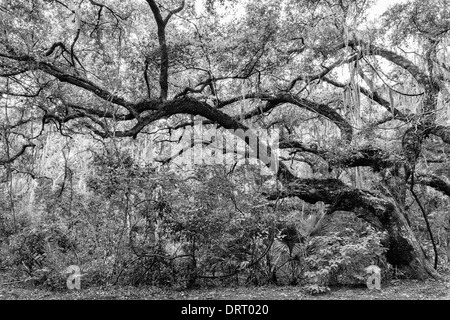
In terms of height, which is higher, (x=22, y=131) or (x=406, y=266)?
(x=22, y=131)

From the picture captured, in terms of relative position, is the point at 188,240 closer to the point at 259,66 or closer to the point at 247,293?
the point at 247,293

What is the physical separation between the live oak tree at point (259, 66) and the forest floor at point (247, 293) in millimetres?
851

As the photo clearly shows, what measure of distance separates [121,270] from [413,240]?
4724 millimetres

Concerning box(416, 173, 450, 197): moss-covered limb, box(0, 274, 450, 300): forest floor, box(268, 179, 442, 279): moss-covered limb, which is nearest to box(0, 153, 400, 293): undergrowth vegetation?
box(0, 274, 450, 300): forest floor

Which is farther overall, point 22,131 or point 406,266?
point 22,131

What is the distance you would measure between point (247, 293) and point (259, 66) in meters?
3.55

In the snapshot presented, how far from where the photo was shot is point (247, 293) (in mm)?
4789

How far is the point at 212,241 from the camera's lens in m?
5.16

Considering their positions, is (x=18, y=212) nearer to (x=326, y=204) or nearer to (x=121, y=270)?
(x=121, y=270)

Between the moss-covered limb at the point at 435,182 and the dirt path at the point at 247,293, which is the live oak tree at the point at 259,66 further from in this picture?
the dirt path at the point at 247,293

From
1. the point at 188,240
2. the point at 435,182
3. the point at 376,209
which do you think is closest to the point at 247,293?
the point at 188,240

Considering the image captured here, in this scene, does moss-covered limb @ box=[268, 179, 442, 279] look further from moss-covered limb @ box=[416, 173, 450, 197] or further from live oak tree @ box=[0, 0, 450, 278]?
moss-covered limb @ box=[416, 173, 450, 197]

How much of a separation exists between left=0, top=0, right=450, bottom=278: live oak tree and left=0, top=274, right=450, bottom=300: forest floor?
851mm
